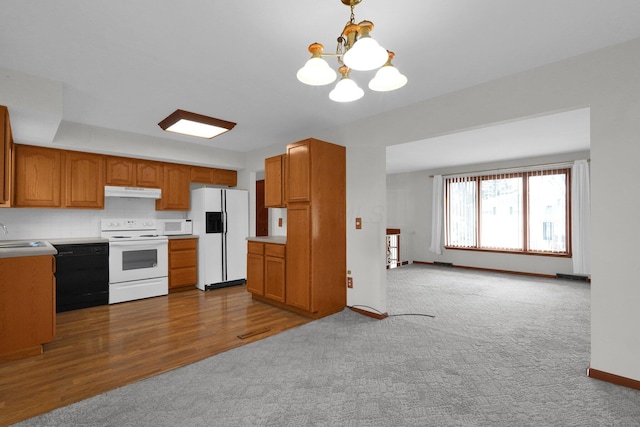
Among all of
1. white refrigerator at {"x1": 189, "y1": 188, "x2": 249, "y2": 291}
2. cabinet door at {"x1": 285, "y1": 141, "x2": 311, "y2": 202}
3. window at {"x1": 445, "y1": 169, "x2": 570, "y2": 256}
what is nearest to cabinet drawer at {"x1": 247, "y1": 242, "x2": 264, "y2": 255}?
white refrigerator at {"x1": 189, "y1": 188, "x2": 249, "y2": 291}

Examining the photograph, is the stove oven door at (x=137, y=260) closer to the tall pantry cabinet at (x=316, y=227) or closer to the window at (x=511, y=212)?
the tall pantry cabinet at (x=316, y=227)

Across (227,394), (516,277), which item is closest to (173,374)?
(227,394)

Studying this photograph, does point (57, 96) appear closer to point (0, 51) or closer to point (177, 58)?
point (0, 51)

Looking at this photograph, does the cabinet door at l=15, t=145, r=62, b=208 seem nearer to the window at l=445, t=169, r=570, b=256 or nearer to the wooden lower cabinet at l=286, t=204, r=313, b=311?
the wooden lower cabinet at l=286, t=204, r=313, b=311

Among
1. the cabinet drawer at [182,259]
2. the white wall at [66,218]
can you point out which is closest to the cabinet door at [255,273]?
the cabinet drawer at [182,259]

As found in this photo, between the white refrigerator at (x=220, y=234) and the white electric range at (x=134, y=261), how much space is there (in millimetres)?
599

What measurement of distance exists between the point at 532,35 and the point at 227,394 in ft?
10.7

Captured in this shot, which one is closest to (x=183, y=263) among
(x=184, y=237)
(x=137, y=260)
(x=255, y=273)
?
(x=184, y=237)

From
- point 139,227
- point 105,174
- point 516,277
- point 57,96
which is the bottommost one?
point 516,277

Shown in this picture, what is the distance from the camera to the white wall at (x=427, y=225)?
6281 millimetres

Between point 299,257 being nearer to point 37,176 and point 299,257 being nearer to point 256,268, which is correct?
point 256,268

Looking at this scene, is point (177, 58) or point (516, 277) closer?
point (177, 58)

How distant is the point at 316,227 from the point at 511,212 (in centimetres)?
518

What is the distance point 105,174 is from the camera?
4.59m
